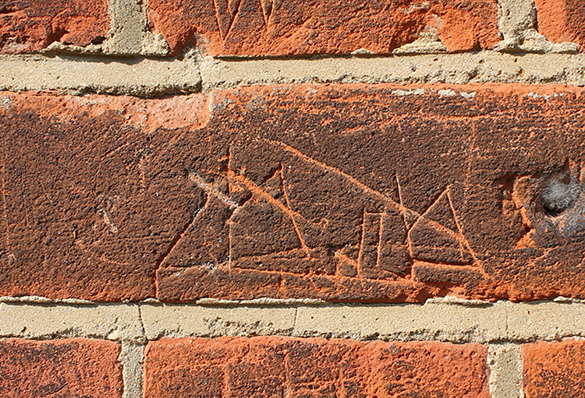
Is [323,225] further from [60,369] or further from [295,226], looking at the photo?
[60,369]

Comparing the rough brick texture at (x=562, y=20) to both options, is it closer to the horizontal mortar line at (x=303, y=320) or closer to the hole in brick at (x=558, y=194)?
the hole in brick at (x=558, y=194)

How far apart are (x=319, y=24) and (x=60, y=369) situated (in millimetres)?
587

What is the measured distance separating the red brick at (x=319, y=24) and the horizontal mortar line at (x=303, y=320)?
341 millimetres

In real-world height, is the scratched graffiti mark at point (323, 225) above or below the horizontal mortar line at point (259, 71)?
below

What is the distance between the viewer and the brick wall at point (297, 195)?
61 centimetres

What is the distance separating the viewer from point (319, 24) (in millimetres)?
634

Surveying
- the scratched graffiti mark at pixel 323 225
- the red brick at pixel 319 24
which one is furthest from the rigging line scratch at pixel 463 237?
the red brick at pixel 319 24

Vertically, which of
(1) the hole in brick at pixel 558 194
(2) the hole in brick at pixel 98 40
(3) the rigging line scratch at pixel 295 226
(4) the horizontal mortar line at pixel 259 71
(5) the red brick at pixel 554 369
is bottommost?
(5) the red brick at pixel 554 369

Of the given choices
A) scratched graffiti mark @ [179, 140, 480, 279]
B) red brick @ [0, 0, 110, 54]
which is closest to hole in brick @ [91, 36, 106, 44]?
red brick @ [0, 0, 110, 54]

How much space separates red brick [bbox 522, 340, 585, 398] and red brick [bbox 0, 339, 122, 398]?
546 mm

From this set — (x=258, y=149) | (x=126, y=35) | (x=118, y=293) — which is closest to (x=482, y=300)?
(x=258, y=149)

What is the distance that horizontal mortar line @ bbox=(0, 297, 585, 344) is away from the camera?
0.63m

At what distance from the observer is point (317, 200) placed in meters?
0.62

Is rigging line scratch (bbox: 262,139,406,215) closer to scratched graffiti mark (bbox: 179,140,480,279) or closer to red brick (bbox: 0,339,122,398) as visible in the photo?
scratched graffiti mark (bbox: 179,140,480,279)
